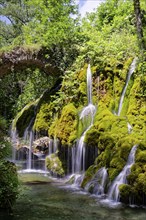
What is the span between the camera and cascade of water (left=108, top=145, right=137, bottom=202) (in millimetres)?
9555

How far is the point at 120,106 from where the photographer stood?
14078 millimetres

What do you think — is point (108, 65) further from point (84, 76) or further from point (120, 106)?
point (120, 106)

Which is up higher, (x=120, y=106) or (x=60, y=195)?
(x=120, y=106)

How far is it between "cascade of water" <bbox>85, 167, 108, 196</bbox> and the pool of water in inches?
12.3

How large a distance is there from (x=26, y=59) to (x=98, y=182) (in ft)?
33.0

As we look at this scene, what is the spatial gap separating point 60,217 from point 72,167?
528 cm

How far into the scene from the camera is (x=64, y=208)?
344 inches

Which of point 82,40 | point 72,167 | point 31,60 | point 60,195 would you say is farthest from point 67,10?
point 60,195

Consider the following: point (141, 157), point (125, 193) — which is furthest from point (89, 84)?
point (125, 193)

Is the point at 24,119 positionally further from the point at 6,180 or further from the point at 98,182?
the point at 6,180

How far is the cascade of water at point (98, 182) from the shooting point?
1026cm

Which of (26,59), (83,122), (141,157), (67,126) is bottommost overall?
(141,157)

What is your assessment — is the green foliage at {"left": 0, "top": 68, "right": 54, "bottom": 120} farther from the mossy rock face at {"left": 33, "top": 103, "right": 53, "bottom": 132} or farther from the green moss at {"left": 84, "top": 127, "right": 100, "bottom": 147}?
the green moss at {"left": 84, "top": 127, "right": 100, "bottom": 147}

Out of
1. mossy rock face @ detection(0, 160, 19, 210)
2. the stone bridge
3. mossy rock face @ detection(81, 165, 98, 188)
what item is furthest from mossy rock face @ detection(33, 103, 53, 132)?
mossy rock face @ detection(0, 160, 19, 210)
